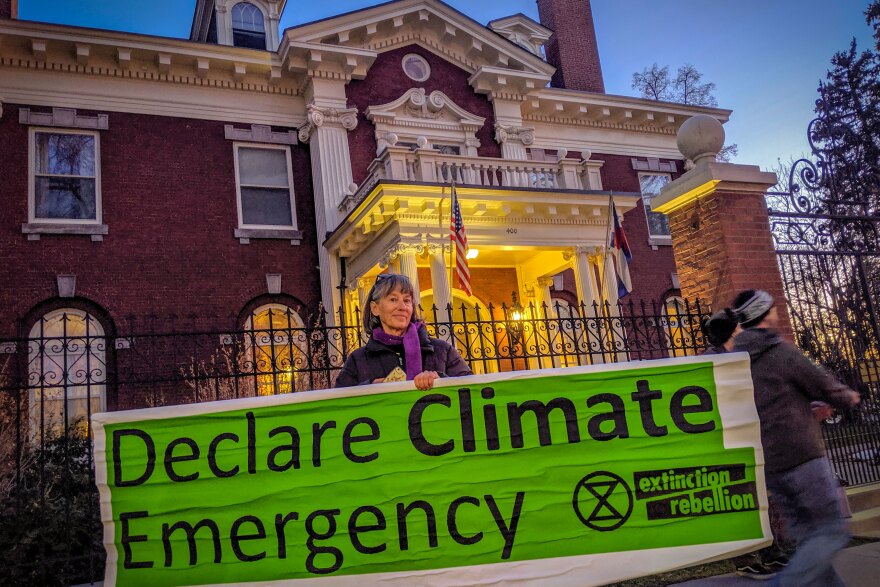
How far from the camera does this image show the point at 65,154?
13.8 m

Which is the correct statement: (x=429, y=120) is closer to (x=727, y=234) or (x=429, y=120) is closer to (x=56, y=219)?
(x=56, y=219)

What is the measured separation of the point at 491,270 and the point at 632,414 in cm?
1215

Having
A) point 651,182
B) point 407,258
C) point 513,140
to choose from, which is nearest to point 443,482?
point 407,258

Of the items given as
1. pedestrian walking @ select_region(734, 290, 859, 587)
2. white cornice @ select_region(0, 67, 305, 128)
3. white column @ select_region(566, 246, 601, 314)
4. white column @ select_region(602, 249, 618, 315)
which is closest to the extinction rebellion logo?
pedestrian walking @ select_region(734, 290, 859, 587)

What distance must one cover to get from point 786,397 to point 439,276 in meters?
8.90

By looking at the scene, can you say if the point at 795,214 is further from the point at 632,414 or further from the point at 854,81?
the point at 854,81

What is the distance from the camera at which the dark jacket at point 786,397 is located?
3506 mm

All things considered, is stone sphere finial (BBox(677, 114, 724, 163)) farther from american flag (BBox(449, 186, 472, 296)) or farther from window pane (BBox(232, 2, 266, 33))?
window pane (BBox(232, 2, 266, 33))

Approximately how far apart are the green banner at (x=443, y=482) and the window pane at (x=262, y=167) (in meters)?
11.9

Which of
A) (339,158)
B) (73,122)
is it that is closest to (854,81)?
(339,158)

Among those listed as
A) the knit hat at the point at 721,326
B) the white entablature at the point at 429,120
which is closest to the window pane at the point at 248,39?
the white entablature at the point at 429,120

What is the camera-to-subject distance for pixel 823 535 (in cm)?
328

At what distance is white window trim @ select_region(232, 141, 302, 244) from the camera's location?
14.5 meters

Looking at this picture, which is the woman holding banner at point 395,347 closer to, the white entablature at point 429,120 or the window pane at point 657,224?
the white entablature at point 429,120
